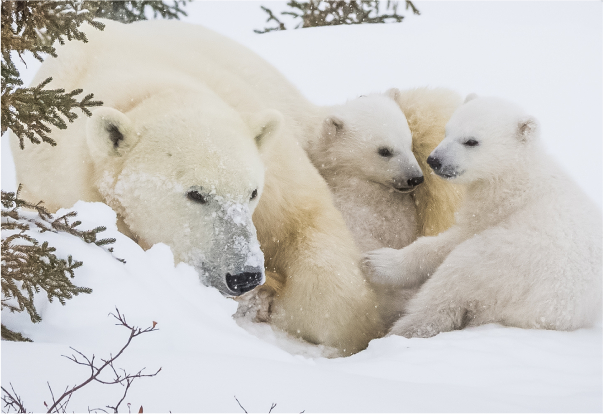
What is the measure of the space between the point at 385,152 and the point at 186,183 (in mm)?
2034

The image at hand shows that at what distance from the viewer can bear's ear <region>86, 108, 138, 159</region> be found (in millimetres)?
2430

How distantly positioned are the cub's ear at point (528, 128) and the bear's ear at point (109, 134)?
2055mm

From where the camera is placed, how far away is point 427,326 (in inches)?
112

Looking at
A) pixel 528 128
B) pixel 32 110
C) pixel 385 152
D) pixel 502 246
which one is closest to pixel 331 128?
pixel 385 152

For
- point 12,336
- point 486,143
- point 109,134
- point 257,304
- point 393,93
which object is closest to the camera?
point 12,336

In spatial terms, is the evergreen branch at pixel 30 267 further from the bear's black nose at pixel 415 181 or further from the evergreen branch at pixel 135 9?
the evergreen branch at pixel 135 9

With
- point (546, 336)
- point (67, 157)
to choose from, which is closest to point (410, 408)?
point (546, 336)

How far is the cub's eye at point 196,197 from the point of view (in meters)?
2.44

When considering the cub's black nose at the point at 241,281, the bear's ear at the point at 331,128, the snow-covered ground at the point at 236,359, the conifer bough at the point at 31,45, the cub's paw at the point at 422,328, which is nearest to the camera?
the snow-covered ground at the point at 236,359

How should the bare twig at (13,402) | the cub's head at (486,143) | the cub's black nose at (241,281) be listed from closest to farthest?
the bare twig at (13,402), the cub's black nose at (241,281), the cub's head at (486,143)

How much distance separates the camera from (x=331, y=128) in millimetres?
4352

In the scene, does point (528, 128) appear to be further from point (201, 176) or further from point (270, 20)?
point (270, 20)

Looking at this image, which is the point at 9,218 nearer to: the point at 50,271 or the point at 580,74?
the point at 50,271

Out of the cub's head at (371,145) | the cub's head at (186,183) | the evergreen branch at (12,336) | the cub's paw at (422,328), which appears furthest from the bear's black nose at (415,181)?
the evergreen branch at (12,336)
